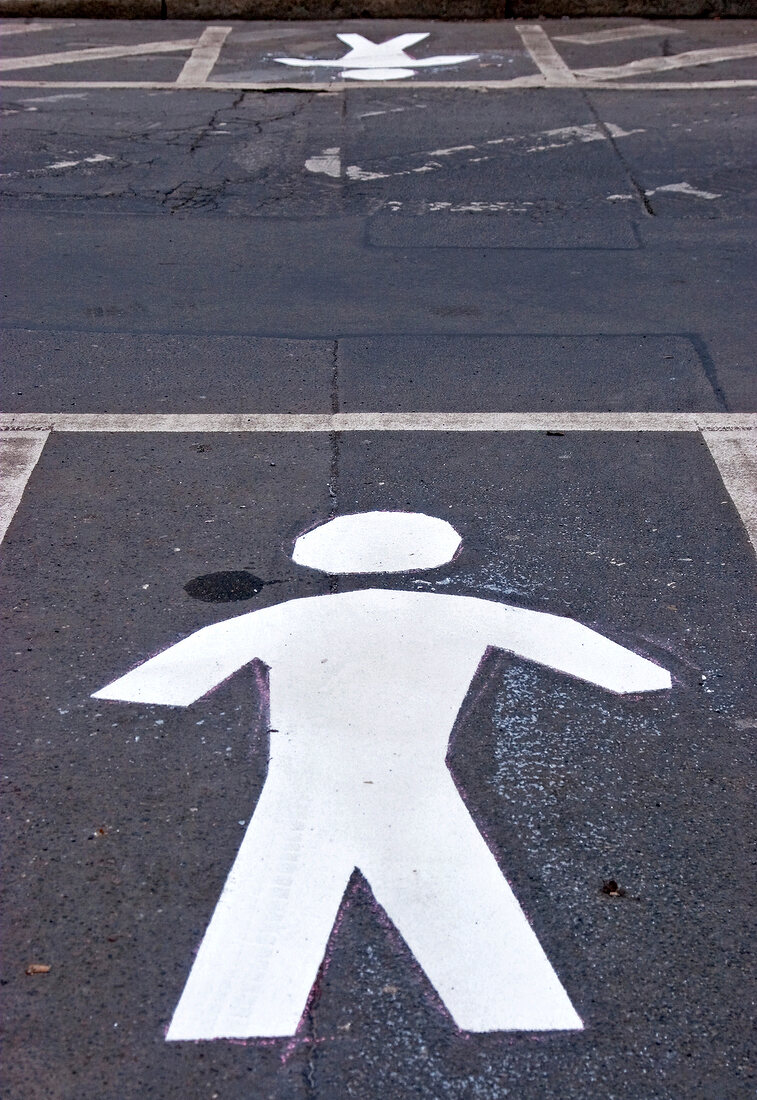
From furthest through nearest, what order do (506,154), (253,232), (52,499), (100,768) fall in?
(506,154) → (253,232) → (52,499) → (100,768)

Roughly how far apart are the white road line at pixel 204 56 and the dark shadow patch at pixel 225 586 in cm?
1022

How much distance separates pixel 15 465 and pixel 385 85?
9.21m

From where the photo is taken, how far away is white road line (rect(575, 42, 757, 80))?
14.1 m

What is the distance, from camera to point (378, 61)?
48.5 ft

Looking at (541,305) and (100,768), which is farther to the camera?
(541,305)

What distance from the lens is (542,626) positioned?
4.86 meters

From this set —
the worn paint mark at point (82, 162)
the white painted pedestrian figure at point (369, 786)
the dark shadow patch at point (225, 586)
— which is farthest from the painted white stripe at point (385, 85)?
the dark shadow patch at point (225, 586)

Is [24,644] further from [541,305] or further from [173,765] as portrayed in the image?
[541,305]

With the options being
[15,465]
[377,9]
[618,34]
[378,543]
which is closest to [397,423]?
[378,543]

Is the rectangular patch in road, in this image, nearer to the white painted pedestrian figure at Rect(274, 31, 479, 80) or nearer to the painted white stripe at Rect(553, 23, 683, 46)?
the white painted pedestrian figure at Rect(274, 31, 479, 80)

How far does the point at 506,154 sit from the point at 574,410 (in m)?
5.41

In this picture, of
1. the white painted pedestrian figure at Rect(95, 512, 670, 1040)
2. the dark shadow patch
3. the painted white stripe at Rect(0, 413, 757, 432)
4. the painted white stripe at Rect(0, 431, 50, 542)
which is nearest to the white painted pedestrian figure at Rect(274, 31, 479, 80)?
the painted white stripe at Rect(0, 413, 757, 432)

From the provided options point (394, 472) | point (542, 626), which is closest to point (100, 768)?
point (542, 626)

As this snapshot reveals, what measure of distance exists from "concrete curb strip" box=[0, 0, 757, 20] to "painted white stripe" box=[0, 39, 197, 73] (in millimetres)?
1337
